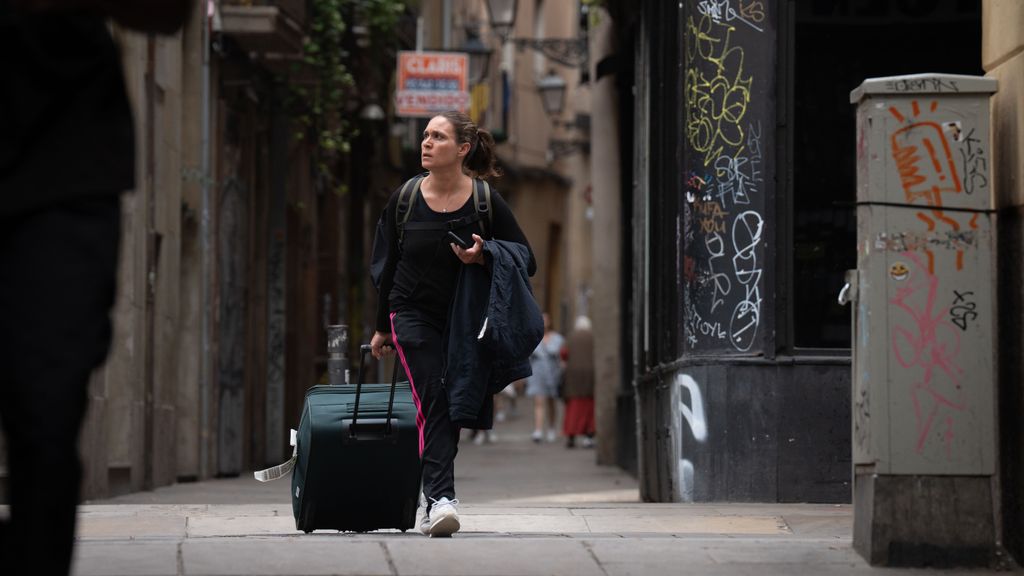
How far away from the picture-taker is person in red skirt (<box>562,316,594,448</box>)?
26.6 meters

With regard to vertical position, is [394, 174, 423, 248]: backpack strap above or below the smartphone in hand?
above

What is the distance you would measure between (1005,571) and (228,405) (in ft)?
45.9

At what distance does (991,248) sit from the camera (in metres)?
7.02

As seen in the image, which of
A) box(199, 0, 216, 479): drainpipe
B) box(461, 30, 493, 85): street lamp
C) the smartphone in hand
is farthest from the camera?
box(461, 30, 493, 85): street lamp

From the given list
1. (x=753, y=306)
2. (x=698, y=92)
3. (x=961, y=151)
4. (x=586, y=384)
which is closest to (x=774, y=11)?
(x=698, y=92)

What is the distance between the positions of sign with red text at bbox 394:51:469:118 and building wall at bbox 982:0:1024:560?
15365 millimetres

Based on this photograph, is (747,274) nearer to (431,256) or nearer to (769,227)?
(769,227)

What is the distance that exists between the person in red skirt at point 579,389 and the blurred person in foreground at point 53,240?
2221 centimetres

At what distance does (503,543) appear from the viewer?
7305 millimetres

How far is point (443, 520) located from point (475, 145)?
5.22ft

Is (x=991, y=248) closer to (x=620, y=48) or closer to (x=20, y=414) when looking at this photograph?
(x=20, y=414)

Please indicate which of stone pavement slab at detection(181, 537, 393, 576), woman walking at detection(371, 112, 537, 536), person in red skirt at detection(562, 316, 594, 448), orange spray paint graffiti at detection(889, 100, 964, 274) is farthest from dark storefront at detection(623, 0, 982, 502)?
person in red skirt at detection(562, 316, 594, 448)

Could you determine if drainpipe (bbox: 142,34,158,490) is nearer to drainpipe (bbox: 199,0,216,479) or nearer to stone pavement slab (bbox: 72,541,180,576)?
drainpipe (bbox: 199,0,216,479)

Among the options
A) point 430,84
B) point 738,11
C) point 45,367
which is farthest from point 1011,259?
point 430,84
